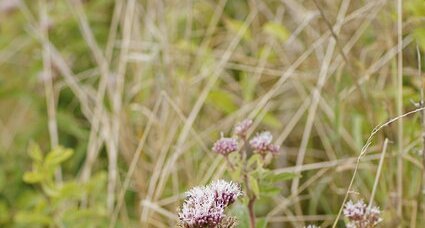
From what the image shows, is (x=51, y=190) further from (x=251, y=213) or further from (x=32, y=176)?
(x=251, y=213)

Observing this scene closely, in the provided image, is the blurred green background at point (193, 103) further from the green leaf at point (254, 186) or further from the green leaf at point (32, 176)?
the green leaf at point (254, 186)

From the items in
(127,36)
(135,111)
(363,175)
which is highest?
(127,36)


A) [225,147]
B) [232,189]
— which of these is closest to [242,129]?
[225,147]

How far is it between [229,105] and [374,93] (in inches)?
14.8

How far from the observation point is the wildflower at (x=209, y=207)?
737 millimetres

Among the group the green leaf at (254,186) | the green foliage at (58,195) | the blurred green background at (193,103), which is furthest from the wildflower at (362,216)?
the green foliage at (58,195)

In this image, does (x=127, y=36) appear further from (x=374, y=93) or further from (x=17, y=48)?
(x=374, y=93)

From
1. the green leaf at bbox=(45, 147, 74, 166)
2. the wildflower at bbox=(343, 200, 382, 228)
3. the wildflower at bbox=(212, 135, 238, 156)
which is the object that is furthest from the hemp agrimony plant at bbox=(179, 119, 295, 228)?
the green leaf at bbox=(45, 147, 74, 166)

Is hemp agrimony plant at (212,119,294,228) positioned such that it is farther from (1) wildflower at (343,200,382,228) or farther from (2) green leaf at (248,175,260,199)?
(1) wildflower at (343,200,382,228)

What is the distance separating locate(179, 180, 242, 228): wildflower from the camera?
74 cm

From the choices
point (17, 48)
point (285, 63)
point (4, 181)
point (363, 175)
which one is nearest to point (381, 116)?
point (363, 175)

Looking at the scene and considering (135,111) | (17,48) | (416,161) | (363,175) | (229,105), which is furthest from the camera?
(17,48)

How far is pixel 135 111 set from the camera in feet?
6.15

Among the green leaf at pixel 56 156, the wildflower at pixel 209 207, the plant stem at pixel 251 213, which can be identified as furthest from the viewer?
the green leaf at pixel 56 156
